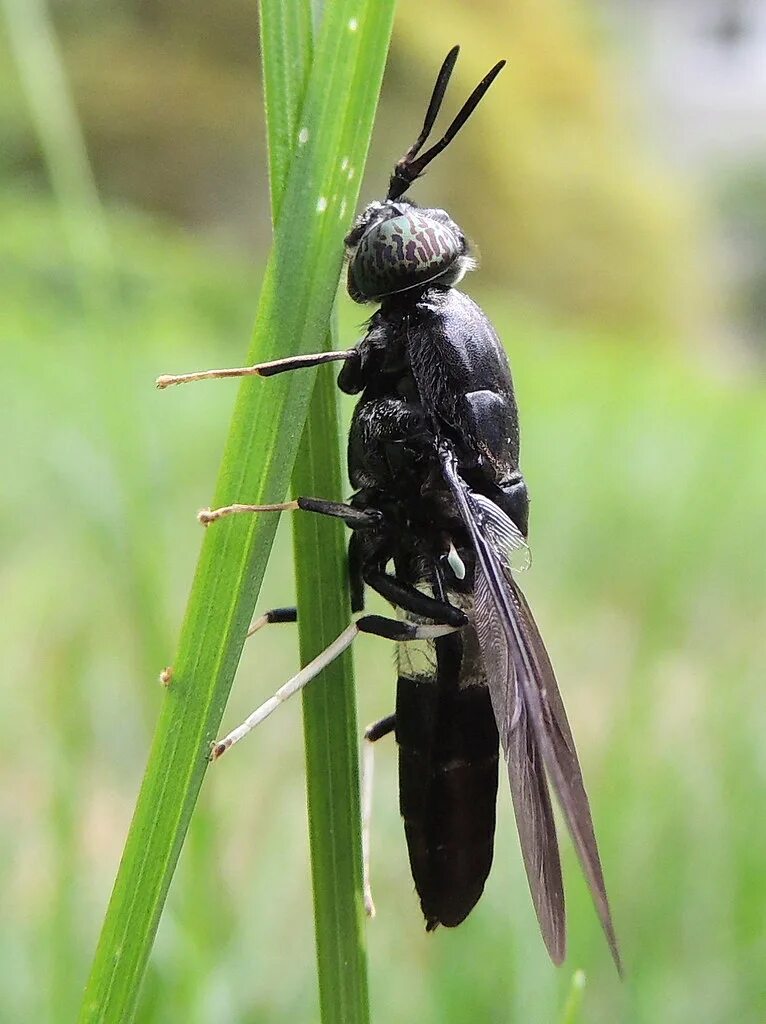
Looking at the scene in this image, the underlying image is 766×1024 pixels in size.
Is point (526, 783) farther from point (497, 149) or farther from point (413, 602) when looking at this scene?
point (497, 149)

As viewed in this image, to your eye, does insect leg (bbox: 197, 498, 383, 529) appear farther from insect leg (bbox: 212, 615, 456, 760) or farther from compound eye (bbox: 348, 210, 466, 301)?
compound eye (bbox: 348, 210, 466, 301)

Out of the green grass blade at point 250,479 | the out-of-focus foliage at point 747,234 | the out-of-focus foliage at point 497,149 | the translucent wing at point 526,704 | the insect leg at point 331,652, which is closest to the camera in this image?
the green grass blade at point 250,479

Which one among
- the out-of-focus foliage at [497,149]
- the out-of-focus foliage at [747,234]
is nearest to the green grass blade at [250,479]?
the out-of-focus foliage at [497,149]

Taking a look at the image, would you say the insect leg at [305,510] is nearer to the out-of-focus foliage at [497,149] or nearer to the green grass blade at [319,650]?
the green grass blade at [319,650]

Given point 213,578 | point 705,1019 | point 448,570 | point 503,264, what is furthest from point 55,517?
point 503,264

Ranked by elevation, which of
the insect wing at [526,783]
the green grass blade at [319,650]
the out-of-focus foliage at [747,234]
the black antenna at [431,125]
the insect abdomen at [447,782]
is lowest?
the out-of-focus foliage at [747,234]

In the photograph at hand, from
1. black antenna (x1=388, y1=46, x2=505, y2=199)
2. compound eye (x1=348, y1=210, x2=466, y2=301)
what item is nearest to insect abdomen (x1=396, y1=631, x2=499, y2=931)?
compound eye (x1=348, y1=210, x2=466, y2=301)

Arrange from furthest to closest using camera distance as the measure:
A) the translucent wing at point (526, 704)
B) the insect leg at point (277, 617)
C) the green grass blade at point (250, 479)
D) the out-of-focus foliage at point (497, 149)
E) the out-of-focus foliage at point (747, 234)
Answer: the out-of-focus foliage at point (747, 234), the out-of-focus foliage at point (497, 149), the insect leg at point (277, 617), the translucent wing at point (526, 704), the green grass blade at point (250, 479)
